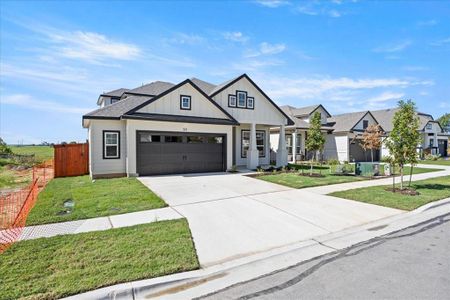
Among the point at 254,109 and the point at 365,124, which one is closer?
the point at 254,109

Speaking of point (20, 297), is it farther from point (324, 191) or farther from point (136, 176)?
point (136, 176)

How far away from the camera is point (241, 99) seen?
18.2 metres

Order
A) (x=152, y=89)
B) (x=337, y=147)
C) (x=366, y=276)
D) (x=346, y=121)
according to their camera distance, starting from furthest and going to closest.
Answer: (x=346, y=121) < (x=337, y=147) < (x=152, y=89) < (x=366, y=276)

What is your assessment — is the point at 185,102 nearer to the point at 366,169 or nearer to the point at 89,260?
the point at 366,169

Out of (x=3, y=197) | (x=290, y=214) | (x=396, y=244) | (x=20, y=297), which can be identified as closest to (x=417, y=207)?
(x=396, y=244)

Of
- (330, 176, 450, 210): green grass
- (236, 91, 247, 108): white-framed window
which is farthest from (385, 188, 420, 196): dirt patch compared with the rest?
(236, 91, 247, 108): white-framed window

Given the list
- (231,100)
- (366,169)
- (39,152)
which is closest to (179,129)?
(231,100)

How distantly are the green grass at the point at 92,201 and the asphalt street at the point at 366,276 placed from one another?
4891 millimetres

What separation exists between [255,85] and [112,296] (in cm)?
1692

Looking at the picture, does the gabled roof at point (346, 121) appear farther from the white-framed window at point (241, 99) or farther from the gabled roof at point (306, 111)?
the white-framed window at point (241, 99)

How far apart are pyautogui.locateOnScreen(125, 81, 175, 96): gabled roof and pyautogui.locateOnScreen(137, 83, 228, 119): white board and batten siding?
589 centimetres

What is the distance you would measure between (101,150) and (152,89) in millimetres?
9064

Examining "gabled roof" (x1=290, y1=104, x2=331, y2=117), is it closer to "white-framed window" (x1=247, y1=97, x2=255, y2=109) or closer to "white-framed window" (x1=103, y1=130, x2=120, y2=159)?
"white-framed window" (x1=247, y1=97, x2=255, y2=109)

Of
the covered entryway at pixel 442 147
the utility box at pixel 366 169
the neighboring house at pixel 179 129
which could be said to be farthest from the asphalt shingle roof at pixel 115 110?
the covered entryway at pixel 442 147
